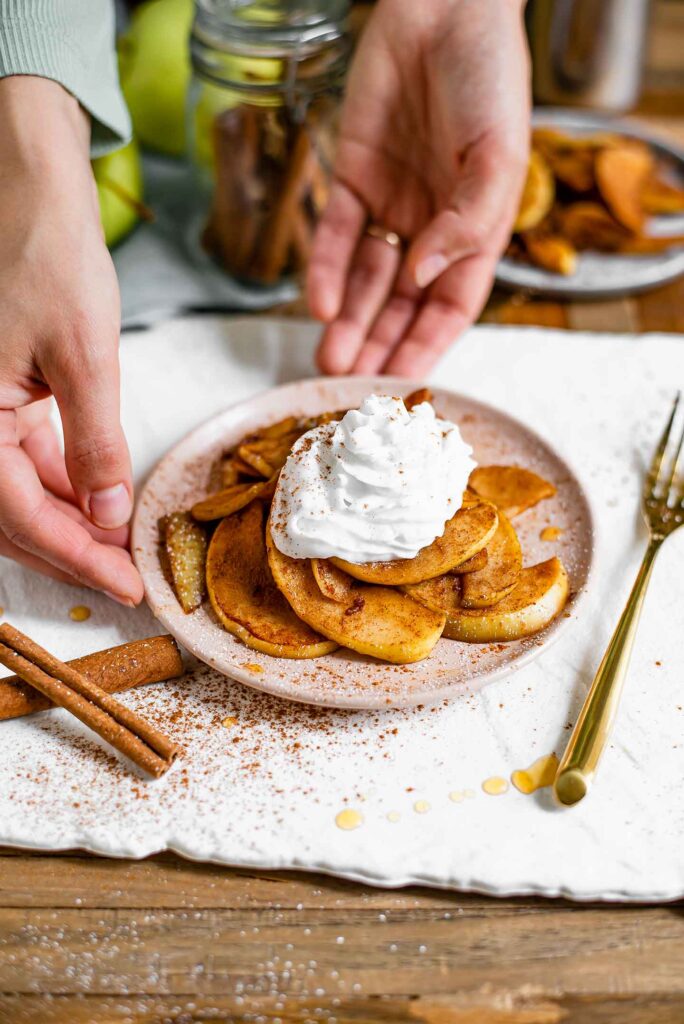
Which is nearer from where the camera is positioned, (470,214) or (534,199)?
(470,214)

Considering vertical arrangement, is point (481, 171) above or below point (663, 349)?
above

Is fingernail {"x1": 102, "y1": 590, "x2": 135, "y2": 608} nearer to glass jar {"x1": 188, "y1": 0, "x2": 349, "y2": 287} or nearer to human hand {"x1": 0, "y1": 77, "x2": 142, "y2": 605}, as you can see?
human hand {"x1": 0, "y1": 77, "x2": 142, "y2": 605}

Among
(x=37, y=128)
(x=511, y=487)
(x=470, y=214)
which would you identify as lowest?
(x=511, y=487)

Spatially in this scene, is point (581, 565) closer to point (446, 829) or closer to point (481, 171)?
point (446, 829)

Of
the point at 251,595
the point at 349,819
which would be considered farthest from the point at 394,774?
the point at 251,595

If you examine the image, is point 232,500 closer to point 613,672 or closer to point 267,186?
point 613,672

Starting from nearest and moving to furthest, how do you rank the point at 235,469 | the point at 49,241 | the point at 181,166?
the point at 49,241 → the point at 235,469 → the point at 181,166

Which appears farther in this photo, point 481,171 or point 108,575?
point 481,171

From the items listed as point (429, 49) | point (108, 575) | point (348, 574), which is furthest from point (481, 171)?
point (108, 575)
